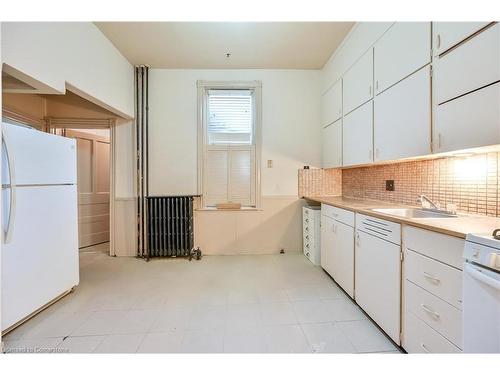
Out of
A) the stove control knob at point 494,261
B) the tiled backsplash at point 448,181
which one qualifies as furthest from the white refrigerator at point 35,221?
the tiled backsplash at point 448,181

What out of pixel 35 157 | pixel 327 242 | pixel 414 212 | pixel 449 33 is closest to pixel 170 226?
pixel 35 157

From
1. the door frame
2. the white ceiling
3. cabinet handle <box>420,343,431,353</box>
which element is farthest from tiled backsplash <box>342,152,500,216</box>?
the door frame

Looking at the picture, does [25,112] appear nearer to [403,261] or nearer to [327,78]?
[327,78]

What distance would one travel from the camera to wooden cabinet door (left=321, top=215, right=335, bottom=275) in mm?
2680

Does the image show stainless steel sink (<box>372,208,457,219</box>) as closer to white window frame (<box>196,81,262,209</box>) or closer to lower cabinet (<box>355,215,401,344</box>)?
lower cabinet (<box>355,215,401,344</box>)

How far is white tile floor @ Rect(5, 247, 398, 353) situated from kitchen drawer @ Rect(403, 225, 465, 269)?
0.77 metres

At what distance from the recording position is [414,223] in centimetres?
140

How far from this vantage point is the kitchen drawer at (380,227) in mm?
1580

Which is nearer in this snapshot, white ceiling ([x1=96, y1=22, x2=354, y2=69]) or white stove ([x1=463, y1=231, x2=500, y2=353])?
white stove ([x1=463, y1=231, x2=500, y2=353])

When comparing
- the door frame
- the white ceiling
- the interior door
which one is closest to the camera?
the white ceiling

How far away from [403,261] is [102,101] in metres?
3.32

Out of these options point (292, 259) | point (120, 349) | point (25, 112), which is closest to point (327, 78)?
point (292, 259)

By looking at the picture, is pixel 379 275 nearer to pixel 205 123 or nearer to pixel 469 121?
pixel 469 121

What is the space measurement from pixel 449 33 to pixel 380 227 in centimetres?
127
